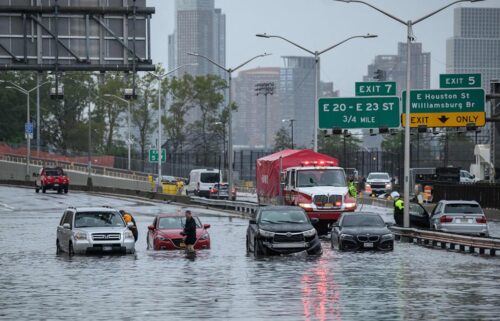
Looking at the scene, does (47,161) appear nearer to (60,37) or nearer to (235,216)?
(235,216)

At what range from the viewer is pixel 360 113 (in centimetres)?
6875

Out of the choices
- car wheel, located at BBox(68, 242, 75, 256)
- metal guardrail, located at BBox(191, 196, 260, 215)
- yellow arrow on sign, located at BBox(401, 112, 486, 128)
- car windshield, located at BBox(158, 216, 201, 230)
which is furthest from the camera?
metal guardrail, located at BBox(191, 196, 260, 215)

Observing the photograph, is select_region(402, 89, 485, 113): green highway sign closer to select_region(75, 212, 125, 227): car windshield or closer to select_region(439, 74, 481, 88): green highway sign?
select_region(439, 74, 481, 88): green highway sign

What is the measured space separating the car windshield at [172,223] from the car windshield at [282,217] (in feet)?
12.8

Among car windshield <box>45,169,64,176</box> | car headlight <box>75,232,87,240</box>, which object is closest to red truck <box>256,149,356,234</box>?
car headlight <box>75,232,87,240</box>

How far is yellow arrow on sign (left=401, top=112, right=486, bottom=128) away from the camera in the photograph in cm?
6372

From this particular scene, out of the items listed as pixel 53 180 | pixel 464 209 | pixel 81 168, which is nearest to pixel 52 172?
pixel 53 180

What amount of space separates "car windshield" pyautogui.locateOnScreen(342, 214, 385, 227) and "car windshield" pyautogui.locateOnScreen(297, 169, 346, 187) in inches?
382

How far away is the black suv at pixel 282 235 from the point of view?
119ft

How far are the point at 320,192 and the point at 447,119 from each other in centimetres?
1779

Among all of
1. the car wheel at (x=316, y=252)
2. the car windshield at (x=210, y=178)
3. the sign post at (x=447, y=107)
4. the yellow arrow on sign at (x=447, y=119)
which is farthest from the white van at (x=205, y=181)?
the car wheel at (x=316, y=252)

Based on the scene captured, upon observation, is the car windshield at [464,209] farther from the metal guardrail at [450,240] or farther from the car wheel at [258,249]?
the car wheel at [258,249]

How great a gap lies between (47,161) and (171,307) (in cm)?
11438

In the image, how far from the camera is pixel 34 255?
3903cm
